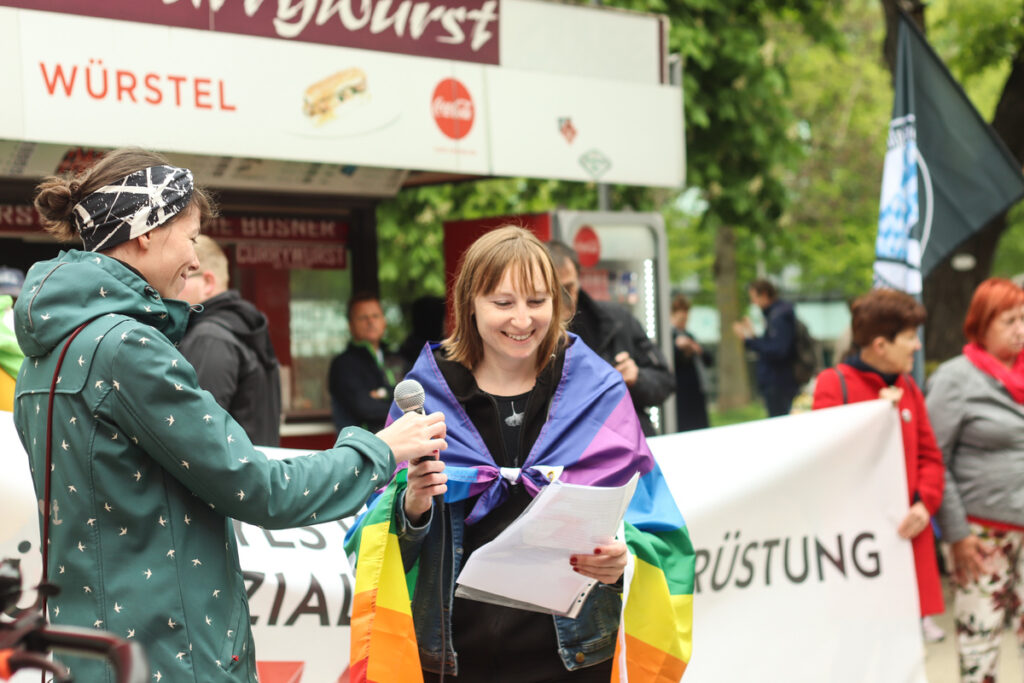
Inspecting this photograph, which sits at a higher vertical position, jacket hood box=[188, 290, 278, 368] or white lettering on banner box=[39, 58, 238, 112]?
white lettering on banner box=[39, 58, 238, 112]

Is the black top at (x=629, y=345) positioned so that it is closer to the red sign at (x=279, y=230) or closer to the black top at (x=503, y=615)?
the black top at (x=503, y=615)

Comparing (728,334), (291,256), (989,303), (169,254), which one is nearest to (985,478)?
(989,303)

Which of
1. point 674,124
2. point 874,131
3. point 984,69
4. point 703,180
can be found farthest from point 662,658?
point 874,131

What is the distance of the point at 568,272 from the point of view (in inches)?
216

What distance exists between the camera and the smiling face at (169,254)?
248 cm

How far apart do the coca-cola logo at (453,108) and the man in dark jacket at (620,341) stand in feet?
4.27

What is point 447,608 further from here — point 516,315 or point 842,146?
point 842,146

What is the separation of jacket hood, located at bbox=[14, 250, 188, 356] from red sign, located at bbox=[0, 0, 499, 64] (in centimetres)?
337

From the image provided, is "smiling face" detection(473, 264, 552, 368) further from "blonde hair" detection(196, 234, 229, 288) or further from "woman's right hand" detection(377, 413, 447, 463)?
"blonde hair" detection(196, 234, 229, 288)

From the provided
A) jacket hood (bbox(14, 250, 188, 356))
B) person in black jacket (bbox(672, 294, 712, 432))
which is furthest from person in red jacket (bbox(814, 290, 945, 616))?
person in black jacket (bbox(672, 294, 712, 432))

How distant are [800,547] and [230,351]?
8.64ft

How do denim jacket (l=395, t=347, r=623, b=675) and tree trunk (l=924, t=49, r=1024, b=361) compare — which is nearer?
denim jacket (l=395, t=347, r=623, b=675)

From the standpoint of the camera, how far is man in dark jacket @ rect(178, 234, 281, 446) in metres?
4.96

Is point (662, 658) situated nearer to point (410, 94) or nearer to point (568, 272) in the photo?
point (568, 272)
